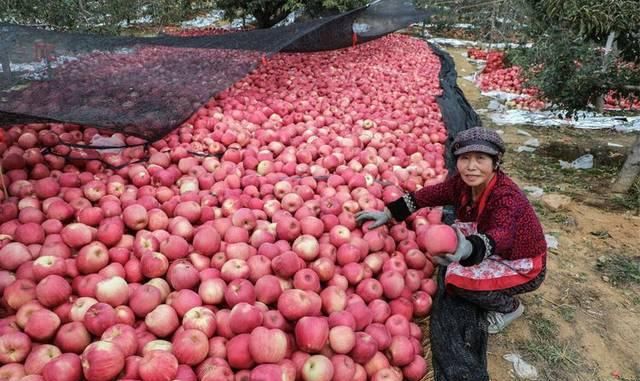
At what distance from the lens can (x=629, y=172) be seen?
4.89 metres

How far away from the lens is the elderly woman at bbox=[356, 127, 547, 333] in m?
2.27

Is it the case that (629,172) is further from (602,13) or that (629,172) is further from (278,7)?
(278,7)

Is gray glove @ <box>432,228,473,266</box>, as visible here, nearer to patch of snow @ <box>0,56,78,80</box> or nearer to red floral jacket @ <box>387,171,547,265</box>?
red floral jacket @ <box>387,171,547,265</box>

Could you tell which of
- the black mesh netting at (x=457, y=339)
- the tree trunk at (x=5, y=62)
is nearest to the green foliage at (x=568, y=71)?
the black mesh netting at (x=457, y=339)

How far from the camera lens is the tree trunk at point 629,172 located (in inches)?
191

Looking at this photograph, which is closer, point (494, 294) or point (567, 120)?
point (494, 294)

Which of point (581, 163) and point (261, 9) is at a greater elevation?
point (261, 9)

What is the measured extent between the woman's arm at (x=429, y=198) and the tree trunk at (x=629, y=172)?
3296 mm

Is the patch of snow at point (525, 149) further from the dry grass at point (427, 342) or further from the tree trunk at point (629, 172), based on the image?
the dry grass at point (427, 342)

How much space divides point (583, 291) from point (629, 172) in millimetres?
2268

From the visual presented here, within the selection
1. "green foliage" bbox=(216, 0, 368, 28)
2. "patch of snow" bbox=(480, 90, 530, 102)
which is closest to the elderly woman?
"patch of snow" bbox=(480, 90, 530, 102)

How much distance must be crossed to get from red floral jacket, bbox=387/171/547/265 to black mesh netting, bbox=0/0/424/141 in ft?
7.32

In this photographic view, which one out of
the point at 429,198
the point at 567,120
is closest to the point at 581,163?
the point at 567,120

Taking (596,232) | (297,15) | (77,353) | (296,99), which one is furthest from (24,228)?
(297,15)
